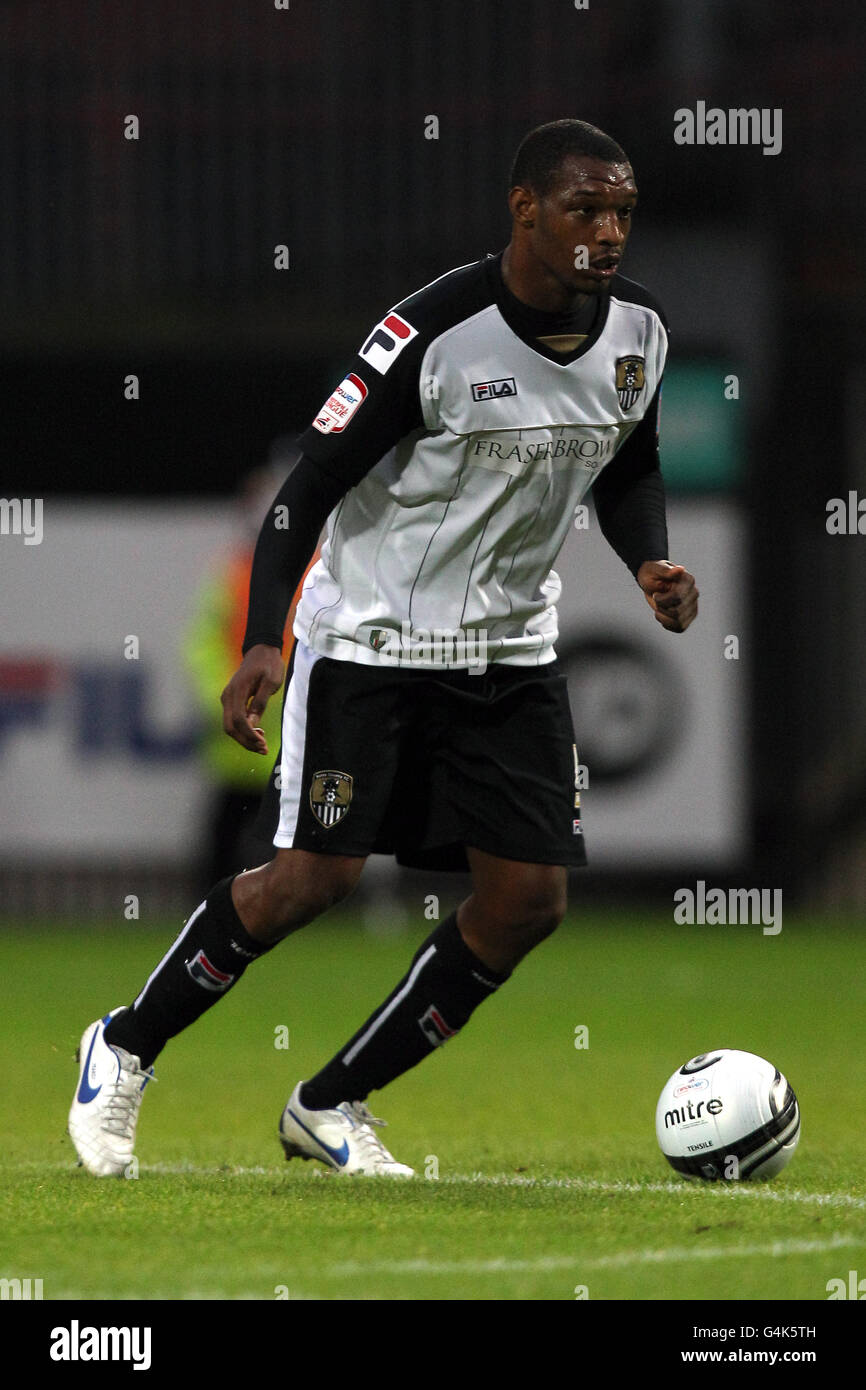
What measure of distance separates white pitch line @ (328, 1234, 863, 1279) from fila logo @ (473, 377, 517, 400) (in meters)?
1.81

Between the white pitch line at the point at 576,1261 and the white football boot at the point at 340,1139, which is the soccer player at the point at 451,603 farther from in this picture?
the white pitch line at the point at 576,1261

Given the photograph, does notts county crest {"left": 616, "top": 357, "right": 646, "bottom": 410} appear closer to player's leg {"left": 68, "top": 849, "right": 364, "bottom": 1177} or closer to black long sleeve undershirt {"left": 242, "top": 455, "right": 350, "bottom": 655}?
black long sleeve undershirt {"left": 242, "top": 455, "right": 350, "bottom": 655}

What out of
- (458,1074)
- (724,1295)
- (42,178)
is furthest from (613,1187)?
(42,178)

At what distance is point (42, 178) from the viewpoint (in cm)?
1433

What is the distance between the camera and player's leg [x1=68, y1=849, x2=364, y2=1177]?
5.09 meters

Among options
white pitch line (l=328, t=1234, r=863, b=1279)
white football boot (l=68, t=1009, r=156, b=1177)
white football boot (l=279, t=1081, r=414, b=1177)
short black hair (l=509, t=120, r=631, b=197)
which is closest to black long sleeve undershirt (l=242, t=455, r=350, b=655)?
short black hair (l=509, t=120, r=631, b=197)

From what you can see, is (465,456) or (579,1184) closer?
(465,456)

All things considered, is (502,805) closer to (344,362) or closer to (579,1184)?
(579,1184)

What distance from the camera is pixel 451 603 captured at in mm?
5121

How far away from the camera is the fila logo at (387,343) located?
496 centimetres

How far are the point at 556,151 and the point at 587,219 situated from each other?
0.18 m

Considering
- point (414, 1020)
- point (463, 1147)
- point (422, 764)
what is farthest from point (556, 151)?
point (463, 1147)

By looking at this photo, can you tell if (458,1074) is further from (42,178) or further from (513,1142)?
(42,178)

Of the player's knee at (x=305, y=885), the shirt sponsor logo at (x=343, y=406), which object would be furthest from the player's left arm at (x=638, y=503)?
the player's knee at (x=305, y=885)
